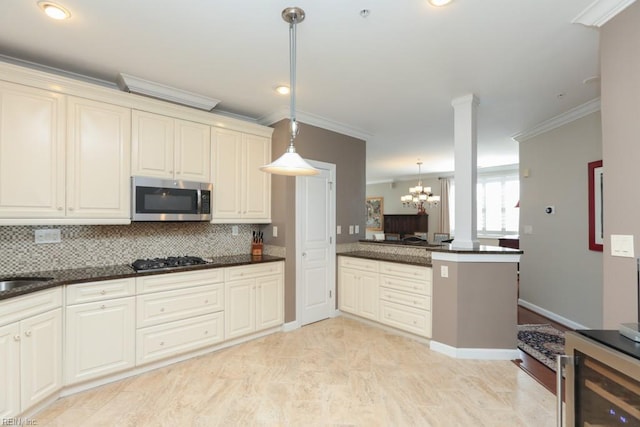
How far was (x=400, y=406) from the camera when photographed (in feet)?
7.59

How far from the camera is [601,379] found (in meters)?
1.12

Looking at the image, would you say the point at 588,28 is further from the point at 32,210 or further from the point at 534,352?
the point at 32,210

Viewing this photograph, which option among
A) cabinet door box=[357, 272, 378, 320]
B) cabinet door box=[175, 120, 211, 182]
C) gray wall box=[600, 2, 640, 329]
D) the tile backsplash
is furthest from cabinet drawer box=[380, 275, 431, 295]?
cabinet door box=[175, 120, 211, 182]

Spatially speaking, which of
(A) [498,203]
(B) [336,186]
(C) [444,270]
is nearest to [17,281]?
(B) [336,186]

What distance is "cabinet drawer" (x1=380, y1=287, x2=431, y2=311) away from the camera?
11.3 feet

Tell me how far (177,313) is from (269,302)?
1027 millimetres

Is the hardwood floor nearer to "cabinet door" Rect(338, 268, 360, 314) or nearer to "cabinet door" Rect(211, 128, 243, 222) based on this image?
"cabinet door" Rect(338, 268, 360, 314)

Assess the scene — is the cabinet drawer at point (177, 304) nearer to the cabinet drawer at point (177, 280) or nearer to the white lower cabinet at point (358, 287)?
the cabinet drawer at point (177, 280)

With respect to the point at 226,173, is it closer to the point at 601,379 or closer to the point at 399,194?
the point at 601,379

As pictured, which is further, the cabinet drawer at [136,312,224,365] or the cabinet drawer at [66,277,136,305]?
the cabinet drawer at [136,312,224,365]

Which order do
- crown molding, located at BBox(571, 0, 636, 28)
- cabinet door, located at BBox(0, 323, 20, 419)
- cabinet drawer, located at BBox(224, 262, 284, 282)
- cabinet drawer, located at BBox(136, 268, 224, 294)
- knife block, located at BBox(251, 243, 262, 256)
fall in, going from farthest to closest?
knife block, located at BBox(251, 243, 262, 256) < cabinet drawer, located at BBox(224, 262, 284, 282) < cabinet drawer, located at BBox(136, 268, 224, 294) < cabinet door, located at BBox(0, 323, 20, 419) < crown molding, located at BBox(571, 0, 636, 28)

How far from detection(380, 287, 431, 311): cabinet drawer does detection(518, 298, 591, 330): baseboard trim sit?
6.97ft

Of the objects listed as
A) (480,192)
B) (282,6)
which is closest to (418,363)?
(282,6)

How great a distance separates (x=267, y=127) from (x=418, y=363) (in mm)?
3072
